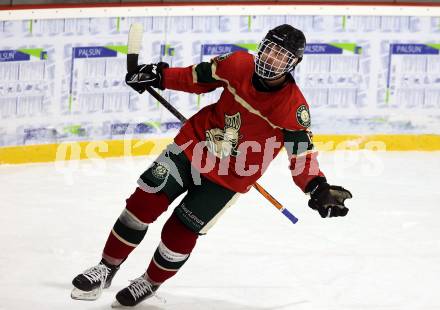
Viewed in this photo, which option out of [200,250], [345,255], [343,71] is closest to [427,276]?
[345,255]

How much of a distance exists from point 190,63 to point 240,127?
2.92 m

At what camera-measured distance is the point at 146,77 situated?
3.99 meters

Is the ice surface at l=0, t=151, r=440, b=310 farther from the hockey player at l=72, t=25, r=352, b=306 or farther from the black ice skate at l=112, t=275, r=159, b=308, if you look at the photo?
the hockey player at l=72, t=25, r=352, b=306

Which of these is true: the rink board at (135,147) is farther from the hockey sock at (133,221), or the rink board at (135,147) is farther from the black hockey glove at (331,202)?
the black hockey glove at (331,202)

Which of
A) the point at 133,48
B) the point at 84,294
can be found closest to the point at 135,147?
the point at 133,48

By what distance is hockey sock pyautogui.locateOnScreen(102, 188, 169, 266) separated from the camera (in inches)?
149

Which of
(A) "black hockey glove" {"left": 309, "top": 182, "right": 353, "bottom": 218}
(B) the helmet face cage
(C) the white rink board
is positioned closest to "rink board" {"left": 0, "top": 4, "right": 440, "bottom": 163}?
(C) the white rink board

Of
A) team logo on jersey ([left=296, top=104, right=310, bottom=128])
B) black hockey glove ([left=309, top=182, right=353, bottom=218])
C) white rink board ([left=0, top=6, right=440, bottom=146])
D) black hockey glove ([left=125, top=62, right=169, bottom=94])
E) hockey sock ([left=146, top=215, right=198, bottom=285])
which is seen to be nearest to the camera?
black hockey glove ([left=309, top=182, right=353, bottom=218])

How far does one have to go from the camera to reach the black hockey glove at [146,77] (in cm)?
398

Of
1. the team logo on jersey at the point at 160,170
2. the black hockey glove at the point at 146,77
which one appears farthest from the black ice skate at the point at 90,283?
the black hockey glove at the point at 146,77

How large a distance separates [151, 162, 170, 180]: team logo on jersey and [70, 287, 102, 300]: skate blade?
0.49 meters

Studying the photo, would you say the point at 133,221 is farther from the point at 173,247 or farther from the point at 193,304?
the point at 193,304

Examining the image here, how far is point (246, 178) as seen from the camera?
3.90 metres

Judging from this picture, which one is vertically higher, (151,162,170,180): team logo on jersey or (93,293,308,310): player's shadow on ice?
(151,162,170,180): team logo on jersey
